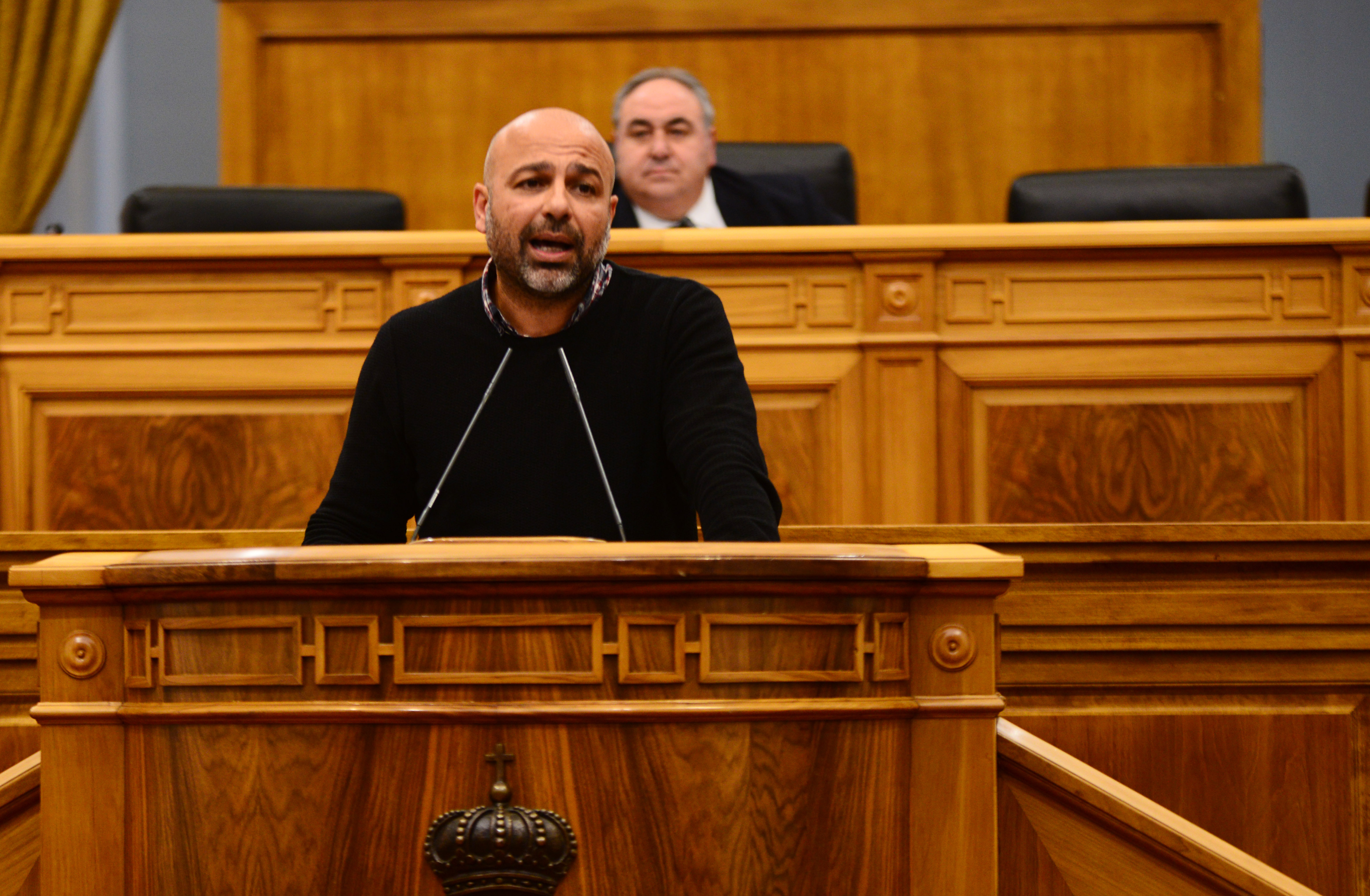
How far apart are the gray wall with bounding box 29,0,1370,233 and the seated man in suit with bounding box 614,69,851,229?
1582 mm

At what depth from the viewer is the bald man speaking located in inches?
48.1

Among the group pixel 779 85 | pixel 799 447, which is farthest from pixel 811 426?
pixel 779 85

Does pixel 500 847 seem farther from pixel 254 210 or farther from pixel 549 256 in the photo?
pixel 254 210

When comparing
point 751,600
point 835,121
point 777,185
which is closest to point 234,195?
point 777,185

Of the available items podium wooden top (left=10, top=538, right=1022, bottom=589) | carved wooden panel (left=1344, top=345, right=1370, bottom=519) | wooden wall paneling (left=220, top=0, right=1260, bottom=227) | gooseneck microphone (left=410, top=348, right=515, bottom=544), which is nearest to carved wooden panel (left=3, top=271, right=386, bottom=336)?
gooseneck microphone (left=410, top=348, right=515, bottom=544)

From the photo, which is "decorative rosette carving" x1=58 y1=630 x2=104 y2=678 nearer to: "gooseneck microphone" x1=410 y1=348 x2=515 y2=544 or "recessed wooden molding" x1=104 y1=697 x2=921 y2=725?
"recessed wooden molding" x1=104 y1=697 x2=921 y2=725

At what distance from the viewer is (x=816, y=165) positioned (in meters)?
2.66

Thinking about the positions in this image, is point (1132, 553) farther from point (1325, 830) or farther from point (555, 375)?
point (555, 375)

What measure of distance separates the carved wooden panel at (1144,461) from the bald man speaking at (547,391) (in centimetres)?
79

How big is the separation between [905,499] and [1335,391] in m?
0.67

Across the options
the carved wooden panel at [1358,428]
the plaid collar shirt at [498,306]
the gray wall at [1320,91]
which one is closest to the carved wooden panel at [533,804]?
the plaid collar shirt at [498,306]

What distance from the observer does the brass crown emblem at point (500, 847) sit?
0.83 metres

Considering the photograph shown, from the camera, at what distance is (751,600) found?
85cm

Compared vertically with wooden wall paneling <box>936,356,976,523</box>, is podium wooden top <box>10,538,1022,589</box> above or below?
below
